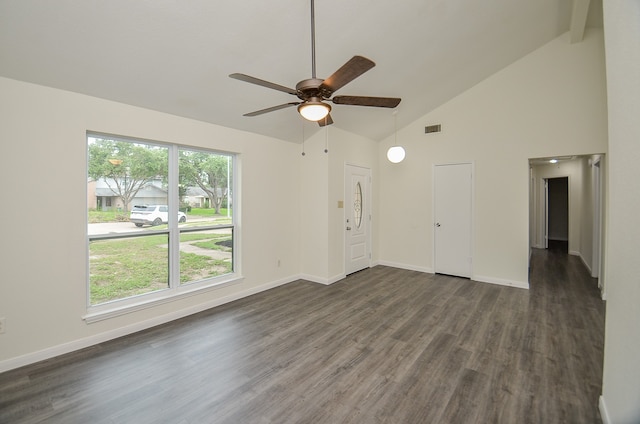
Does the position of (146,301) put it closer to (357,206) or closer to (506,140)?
(357,206)

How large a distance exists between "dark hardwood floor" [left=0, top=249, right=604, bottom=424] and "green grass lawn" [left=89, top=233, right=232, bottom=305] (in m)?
0.53

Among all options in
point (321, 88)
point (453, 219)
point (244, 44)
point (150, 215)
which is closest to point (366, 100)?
point (321, 88)

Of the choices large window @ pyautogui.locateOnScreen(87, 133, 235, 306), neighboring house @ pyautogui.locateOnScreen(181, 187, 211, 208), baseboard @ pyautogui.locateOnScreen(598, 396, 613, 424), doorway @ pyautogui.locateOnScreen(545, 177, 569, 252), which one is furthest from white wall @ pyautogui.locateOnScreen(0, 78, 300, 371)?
doorway @ pyautogui.locateOnScreen(545, 177, 569, 252)

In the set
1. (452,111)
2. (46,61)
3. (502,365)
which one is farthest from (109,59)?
(452,111)

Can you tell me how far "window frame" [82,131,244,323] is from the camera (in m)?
2.90

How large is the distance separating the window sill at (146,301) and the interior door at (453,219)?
13.0ft

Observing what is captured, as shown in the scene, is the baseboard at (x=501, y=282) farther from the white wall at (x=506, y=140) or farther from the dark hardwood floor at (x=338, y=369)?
the dark hardwood floor at (x=338, y=369)

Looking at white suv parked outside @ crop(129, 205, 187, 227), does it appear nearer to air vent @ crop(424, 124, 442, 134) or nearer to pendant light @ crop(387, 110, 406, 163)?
pendant light @ crop(387, 110, 406, 163)

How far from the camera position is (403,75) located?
156 inches

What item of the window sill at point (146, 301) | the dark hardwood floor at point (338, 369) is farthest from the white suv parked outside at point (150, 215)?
the dark hardwood floor at point (338, 369)

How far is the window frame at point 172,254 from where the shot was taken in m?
2.90

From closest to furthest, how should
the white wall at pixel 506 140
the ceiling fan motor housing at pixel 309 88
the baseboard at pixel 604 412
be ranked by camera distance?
the baseboard at pixel 604 412 → the ceiling fan motor housing at pixel 309 88 → the white wall at pixel 506 140

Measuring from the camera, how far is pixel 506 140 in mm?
4684

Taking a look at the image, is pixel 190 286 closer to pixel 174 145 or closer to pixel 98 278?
pixel 98 278
